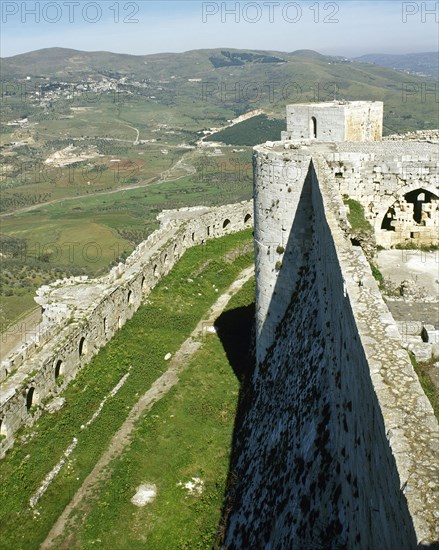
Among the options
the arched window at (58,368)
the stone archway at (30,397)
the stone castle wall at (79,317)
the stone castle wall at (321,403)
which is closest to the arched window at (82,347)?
the stone castle wall at (79,317)

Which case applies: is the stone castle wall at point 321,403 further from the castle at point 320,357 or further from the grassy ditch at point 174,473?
the grassy ditch at point 174,473

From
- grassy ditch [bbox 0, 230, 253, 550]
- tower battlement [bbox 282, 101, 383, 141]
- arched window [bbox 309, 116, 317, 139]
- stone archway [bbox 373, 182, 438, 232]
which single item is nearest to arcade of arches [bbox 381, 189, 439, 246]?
stone archway [bbox 373, 182, 438, 232]

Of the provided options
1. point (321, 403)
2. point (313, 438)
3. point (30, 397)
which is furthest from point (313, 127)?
point (313, 438)

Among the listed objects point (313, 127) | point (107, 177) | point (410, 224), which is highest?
point (313, 127)

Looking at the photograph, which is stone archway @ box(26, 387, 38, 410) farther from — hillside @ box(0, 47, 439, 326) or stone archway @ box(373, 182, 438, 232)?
hillside @ box(0, 47, 439, 326)

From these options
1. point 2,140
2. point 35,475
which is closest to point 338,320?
point 35,475

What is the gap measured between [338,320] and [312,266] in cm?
543

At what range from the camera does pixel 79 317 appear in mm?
23734

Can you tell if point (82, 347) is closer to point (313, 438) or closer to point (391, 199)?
point (391, 199)

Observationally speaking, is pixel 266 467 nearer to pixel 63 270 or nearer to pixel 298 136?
pixel 298 136

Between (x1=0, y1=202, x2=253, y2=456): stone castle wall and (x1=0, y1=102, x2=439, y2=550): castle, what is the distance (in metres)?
0.08

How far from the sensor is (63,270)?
5947 centimetres

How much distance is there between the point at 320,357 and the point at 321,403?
51.8 inches

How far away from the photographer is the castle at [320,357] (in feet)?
21.9
